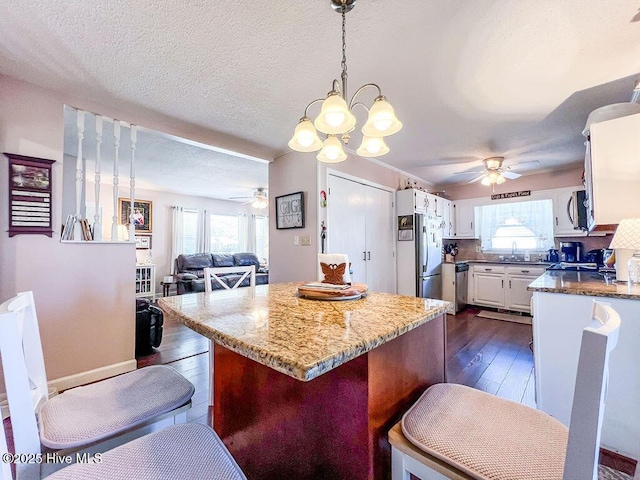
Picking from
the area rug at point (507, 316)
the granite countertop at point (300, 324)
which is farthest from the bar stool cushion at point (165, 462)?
the area rug at point (507, 316)

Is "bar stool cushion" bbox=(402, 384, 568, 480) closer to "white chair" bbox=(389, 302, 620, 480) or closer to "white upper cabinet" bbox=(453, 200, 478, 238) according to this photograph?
"white chair" bbox=(389, 302, 620, 480)

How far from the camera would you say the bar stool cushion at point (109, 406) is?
2.75 ft

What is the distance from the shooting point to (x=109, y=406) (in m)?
0.96

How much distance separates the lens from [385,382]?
91 centimetres

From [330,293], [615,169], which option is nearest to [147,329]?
[330,293]

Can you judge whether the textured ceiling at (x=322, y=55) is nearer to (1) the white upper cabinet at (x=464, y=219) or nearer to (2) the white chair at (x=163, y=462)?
(2) the white chair at (x=163, y=462)

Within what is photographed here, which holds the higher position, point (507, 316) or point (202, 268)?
point (202, 268)

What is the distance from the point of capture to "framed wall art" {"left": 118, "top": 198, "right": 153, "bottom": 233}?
5.67 metres

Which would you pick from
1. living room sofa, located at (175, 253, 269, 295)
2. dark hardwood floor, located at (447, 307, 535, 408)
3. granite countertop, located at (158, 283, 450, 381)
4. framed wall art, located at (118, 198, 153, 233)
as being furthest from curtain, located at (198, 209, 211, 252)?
granite countertop, located at (158, 283, 450, 381)

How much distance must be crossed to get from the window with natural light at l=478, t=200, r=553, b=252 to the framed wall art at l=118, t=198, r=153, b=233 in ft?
22.1

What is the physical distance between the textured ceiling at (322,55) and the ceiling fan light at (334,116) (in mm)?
598

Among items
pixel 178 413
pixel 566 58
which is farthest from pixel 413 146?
pixel 178 413

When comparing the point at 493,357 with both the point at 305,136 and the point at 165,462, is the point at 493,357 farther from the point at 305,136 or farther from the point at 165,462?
the point at 165,462

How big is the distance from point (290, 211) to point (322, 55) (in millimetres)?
1989
